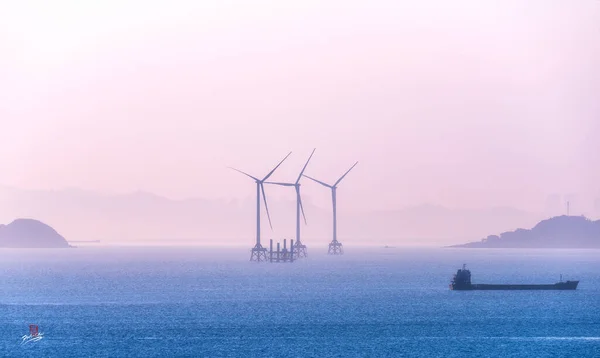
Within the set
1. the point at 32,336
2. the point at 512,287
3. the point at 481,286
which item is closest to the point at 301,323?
the point at 32,336

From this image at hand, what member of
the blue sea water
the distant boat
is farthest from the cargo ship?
the distant boat

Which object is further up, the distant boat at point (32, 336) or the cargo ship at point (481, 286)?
the cargo ship at point (481, 286)

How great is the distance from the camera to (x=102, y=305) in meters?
155

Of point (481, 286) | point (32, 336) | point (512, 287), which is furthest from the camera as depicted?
point (512, 287)

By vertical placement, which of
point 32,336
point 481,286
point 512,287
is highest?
point 481,286

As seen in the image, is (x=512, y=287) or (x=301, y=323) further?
(x=512, y=287)

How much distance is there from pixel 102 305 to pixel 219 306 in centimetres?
1757

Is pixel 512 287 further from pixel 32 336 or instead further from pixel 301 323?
pixel 32 336

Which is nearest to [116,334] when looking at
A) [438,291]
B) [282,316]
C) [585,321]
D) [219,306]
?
[282,316]

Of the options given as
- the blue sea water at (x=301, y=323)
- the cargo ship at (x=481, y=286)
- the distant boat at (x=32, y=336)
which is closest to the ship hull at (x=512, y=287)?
the cargo ship at (x=481, y=286)

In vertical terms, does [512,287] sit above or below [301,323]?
above

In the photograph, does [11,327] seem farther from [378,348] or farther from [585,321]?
[585,321]

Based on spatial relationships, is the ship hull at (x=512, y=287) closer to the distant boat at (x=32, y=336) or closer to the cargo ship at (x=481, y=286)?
the cargo ship at (x=481, y=286)

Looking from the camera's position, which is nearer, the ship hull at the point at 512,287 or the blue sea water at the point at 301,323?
the blue sea water at the point at 301,323
